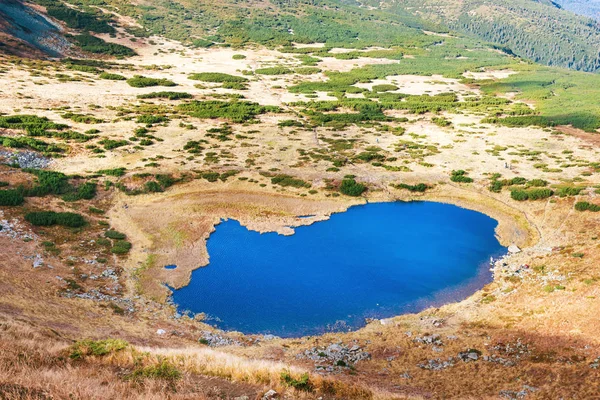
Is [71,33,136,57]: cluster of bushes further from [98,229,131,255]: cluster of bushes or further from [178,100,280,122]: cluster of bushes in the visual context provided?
[98,229,131,255]: cluster of bushes

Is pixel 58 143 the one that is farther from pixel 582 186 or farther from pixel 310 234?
pixel 582 186

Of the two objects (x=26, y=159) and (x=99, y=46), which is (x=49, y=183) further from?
(x=99, y=46)

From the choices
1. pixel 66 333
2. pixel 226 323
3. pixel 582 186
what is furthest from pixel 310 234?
pixel 582 186

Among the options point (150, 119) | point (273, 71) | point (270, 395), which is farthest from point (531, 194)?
point (273, 71)

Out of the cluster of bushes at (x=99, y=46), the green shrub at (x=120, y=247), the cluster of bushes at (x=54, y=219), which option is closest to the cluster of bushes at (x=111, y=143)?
the cluster of bushes at (x=54, y=219)

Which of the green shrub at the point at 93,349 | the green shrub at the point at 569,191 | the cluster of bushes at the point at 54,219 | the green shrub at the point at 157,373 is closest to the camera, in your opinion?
the green shrub at the point at 157,373

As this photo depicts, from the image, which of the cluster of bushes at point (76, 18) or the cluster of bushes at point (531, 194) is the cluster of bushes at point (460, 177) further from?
the cluster of bushes at point (76, 18)
